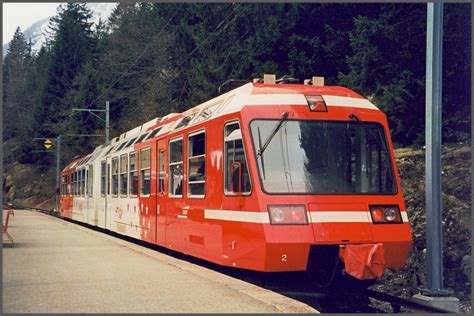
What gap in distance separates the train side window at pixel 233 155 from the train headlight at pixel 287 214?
557 mm

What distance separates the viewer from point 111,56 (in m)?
42.6

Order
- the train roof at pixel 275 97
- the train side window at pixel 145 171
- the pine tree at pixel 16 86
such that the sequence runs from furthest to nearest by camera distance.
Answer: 1. the pine tree at pixel 16 86
2. the train side window at pixel 145 171
3. the train roof at pixel 275 97

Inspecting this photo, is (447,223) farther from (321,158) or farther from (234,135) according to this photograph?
(234,135)

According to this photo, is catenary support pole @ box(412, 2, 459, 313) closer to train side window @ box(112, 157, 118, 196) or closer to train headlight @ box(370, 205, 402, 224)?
train headlight @ box(370, 205, 402, 224)

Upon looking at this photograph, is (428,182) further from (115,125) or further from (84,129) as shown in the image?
(84,129)

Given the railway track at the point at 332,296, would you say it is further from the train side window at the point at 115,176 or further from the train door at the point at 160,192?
the train side window at the point at 115,176

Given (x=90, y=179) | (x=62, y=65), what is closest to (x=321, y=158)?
(x=90, y=179)

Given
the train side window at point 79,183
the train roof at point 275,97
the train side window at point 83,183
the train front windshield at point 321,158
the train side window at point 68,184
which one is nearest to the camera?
the train front windshield at point 321,158

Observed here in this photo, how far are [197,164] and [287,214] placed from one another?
2.94 metres

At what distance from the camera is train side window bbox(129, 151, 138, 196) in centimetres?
1756

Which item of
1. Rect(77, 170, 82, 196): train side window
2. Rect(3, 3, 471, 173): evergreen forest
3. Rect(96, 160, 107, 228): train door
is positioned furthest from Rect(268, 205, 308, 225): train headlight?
Rect(77, 170, 82, 196): train side window

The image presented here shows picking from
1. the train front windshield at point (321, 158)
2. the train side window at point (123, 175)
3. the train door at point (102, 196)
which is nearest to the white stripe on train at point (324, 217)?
the train front windshield at point (321, 158)

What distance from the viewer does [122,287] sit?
941 cm

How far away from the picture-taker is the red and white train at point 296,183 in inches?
375
